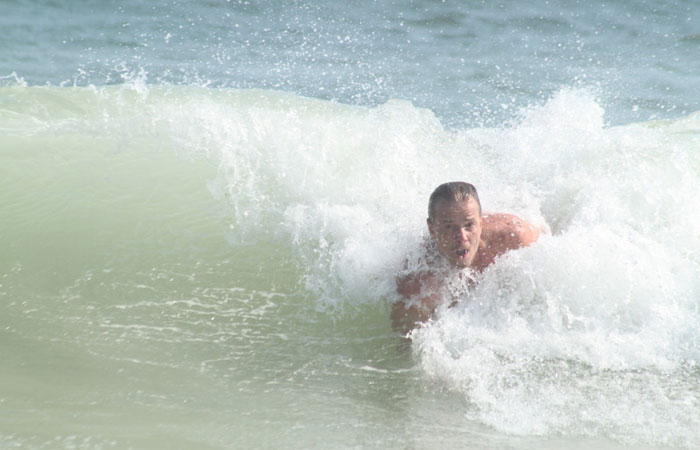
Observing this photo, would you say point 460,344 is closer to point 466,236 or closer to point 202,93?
point 466,236

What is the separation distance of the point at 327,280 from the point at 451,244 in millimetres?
846

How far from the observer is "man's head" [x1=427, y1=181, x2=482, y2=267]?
405cm

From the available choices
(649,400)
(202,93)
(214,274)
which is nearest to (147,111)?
(202,93)

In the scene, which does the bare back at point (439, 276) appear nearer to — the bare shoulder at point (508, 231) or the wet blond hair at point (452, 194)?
the bare shoulder at point (508, 231)

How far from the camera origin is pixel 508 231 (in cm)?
438

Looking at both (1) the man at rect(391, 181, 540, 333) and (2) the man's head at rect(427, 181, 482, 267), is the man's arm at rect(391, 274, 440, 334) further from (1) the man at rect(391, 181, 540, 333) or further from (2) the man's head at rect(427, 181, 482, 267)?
(2) the man's head at rect(427, 181, 482, 267)

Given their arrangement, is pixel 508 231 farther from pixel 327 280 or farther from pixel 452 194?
pixel 327 280

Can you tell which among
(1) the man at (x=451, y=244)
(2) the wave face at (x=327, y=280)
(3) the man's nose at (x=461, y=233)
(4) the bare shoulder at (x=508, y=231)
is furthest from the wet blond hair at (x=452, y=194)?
(2) the wave face at (x=327, y=280)

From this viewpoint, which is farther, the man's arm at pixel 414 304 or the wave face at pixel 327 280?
the man's arm at pixel 414 304

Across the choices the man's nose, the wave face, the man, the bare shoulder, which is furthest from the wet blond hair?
the wave face

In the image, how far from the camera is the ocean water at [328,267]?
3287mm

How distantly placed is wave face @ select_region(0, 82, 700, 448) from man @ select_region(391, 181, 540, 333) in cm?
11

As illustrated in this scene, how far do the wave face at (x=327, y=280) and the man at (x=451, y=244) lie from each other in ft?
0.37

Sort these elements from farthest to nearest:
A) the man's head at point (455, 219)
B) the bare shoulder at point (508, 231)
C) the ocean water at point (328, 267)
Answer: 1. the bare shoulder at point (508, 231)
2. the man's head at point (455, 219)
3. the ocean water at point (328, 267)
